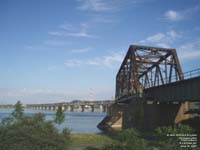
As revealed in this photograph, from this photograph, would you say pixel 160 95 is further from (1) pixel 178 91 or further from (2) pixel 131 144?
(2) pixel 131 144

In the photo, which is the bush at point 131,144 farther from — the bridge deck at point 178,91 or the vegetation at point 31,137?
the bridge deck at point 178,91

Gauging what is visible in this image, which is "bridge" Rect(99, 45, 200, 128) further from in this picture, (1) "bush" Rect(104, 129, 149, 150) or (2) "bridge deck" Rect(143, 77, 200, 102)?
(1) "bush" Rect(104, 129, 149, 150)

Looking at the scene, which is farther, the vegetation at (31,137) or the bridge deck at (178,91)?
the bridge deck at (178,91)

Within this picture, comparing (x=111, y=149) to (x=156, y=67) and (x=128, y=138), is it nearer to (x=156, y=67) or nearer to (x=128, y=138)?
(x=128, y=138)

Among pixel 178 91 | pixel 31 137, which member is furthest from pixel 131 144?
pixel 178 91

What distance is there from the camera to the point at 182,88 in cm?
4247

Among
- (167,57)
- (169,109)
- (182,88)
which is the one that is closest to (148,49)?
(167,57)

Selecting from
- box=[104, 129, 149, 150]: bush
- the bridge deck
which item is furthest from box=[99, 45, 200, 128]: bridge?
box=[104, 129, 149, 150]: bush

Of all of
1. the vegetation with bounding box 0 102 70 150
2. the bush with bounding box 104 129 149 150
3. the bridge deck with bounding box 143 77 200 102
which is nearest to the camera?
the vegetation with bounding box 0 102 70 150

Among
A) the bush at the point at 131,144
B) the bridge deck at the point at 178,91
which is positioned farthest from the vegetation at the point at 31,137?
the bridge deck at the point at 178,91

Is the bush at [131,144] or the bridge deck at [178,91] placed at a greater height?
the bridge deck at [178,91]

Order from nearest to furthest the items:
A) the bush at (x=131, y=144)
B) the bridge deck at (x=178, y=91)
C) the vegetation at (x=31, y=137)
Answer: the vegetation at (x=31, y=137), the bush at (x=131, y=144), the bridge deck at (x=178, y=91)

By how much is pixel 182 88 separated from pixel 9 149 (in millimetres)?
29360

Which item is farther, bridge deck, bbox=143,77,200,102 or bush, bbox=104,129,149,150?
bridge deck, bbox=143,77,200,102
